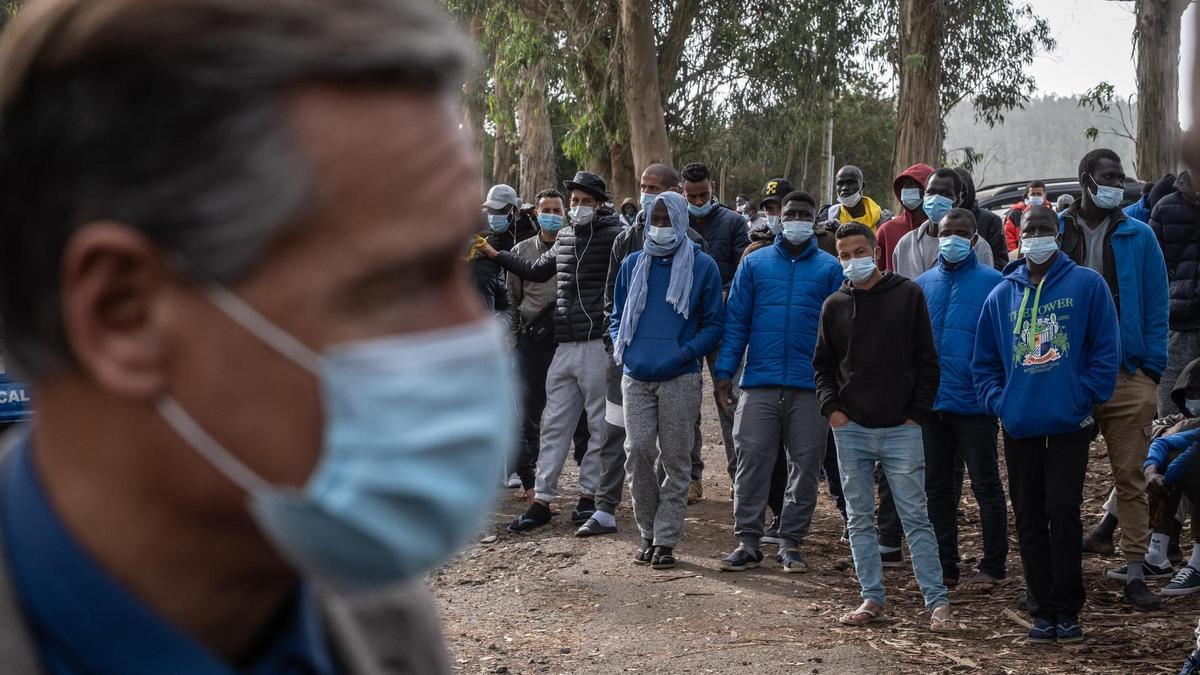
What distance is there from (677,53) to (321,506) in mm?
23628

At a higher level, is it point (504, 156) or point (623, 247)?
point (504, 156)

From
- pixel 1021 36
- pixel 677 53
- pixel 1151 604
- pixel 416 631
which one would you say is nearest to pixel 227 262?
pixel 416 631

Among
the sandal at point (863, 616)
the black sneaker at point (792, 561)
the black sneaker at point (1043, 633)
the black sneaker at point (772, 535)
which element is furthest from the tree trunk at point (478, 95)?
the black sneaker at point (1043, 633)

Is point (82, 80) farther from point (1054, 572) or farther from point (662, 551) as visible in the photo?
point (662, 551)

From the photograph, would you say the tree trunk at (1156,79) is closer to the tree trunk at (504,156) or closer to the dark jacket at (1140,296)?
the dark jacket at (1140,296)

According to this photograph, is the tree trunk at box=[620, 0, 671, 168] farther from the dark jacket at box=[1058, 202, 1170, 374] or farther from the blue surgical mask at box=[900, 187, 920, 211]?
the dark jacket at box=[1058, 202, 1170, 374]

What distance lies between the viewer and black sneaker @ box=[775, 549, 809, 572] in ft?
27.5

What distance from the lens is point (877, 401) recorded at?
7.13m

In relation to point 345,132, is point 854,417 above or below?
below

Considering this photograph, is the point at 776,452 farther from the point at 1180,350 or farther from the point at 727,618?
the point at 1180,350

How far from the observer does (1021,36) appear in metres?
28.3

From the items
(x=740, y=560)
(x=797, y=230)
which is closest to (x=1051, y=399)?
(x=797, y=230)

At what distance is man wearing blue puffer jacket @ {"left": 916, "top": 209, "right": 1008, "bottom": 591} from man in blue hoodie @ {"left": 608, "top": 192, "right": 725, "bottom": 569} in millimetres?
1306

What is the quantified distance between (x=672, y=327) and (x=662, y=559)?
1374 millimetres
